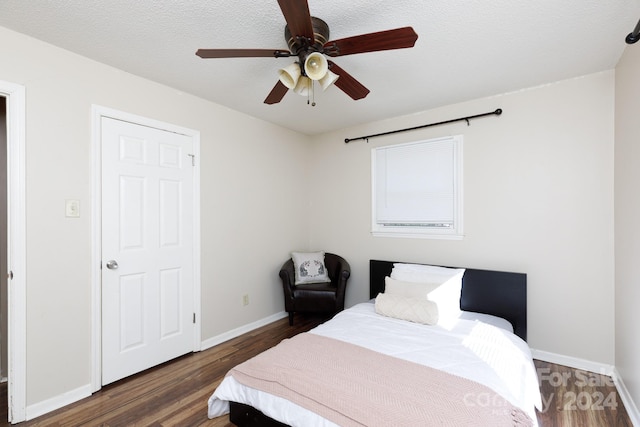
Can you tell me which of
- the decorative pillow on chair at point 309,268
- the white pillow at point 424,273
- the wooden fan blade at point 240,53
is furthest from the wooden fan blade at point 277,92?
the decorative pillow on chair at point 309,268

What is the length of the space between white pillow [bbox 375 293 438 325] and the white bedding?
53 mm

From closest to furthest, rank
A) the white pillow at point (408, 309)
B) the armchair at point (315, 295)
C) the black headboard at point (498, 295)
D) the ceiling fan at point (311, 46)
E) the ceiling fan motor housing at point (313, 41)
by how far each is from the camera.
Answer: the ceiling fan at point (311, 46) → the ceiling fan motor housing at point (313, 41) → the white pillow at point (408, 309) → the black headboard at point (498, 295) → the armchair at point (315, 295)

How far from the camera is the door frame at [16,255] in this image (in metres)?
1.94

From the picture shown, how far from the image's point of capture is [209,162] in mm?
3090

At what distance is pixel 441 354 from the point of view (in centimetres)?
183

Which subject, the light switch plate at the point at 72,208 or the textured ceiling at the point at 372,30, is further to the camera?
the light switch plate at the point at 72,208

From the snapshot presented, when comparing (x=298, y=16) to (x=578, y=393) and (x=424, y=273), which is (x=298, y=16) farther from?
(x=578, y=393)

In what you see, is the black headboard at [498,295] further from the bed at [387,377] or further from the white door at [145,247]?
the white door at [145,247]

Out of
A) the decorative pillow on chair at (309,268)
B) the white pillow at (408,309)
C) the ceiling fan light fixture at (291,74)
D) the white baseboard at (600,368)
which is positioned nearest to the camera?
the ceiling fan light fixture at (291,74)

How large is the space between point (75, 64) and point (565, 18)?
3.23 metres

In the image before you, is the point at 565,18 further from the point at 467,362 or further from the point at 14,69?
the point at 14,69

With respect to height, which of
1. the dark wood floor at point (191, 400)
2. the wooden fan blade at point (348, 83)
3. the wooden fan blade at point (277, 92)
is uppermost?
the wooden fan blade at point (348, 83)

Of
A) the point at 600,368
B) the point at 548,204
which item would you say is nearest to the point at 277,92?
the point at 548,204

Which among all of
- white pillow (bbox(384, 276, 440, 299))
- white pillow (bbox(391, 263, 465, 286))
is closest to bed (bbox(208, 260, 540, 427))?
white pillow (bbox(384, 276, 440, 299))
